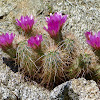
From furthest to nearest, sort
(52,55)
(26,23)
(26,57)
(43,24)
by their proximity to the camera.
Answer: (43,24), (26,23), (26,57), (52,55)

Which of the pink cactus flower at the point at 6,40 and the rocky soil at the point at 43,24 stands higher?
the pink cactus flower at the point at 6,40

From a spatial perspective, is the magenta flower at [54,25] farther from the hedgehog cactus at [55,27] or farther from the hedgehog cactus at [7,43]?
the hedgehog cactus at [7,43]

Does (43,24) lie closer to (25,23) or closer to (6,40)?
(25,23)

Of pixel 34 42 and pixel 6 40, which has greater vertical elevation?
pixel 6 40

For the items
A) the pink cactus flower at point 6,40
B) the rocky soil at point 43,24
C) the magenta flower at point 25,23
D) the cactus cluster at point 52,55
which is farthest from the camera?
the magenta flower at point 25,23

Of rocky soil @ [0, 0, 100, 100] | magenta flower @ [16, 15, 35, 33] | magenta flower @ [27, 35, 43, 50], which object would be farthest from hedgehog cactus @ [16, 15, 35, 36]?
magenta flower @ [27, 35, 43, 50]

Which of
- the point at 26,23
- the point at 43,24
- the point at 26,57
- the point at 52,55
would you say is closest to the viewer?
the point at 52,55

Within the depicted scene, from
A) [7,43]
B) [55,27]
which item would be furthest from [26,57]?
[55,27]

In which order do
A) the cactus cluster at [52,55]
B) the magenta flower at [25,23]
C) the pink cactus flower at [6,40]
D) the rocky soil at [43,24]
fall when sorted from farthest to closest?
1. the magenta flower at [25,23]
2. the pink cactus flower at [6,40]
3. the cactus cluster at [52,55]
4. the rocky soil at [43,24]

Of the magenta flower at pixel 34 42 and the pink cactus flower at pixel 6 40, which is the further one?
the pink cactus flower at pixel 6 40

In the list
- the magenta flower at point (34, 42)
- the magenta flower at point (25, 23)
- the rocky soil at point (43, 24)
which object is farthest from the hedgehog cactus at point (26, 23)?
the magenta flower at point (34, 42)
